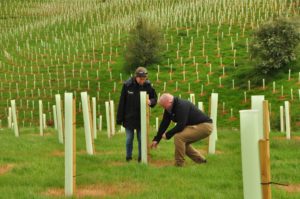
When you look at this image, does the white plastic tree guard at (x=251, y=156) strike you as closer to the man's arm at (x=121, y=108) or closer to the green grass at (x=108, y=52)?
the man's arm at (x=121, y=108)

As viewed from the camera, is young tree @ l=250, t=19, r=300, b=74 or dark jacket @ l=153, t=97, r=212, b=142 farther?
young tree @ l=250, t=19, r=300, b=74

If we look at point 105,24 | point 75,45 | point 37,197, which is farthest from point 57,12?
point 37,197

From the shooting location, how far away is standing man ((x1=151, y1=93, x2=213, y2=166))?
1044 centimetres

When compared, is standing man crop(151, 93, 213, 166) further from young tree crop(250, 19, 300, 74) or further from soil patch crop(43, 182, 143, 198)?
young tree crop(250, 19, 300, 74)

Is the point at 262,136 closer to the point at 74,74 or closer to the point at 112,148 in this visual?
the point at 112,148

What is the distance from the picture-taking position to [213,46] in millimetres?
43562

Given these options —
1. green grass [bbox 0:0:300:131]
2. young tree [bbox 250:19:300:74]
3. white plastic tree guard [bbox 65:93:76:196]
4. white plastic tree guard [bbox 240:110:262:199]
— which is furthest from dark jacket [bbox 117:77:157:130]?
young tree [bbox 250:19:300:74]

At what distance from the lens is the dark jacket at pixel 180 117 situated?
10.5 metres

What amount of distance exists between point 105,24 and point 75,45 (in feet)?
31.9

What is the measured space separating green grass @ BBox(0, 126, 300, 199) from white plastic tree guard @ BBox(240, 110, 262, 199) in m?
3.03

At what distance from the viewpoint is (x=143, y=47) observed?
4166 cm

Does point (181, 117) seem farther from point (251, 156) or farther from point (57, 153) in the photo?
point (251, 156)

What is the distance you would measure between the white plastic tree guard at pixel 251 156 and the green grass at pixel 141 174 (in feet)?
9.95

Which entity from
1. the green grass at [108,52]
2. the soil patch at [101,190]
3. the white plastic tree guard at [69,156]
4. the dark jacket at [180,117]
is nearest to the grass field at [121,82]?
the soil patch at [101,190]
